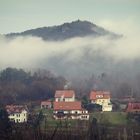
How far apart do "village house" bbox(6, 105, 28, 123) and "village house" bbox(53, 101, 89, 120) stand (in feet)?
13.2

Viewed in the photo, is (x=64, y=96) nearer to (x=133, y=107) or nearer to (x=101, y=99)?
(x=101, y=99)

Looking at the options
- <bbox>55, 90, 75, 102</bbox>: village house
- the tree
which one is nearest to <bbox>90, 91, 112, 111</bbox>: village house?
<bbox>55, 90, 75, 102</bbox>: village house

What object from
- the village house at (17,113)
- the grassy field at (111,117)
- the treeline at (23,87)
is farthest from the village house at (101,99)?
the village house at (17,113)

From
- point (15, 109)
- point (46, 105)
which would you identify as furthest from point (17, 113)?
point (46, 105)

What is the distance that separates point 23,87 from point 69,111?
15.8 meters

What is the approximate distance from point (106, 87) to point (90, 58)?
92.4m

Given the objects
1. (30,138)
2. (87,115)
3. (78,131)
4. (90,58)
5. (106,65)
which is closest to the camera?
(30,138)

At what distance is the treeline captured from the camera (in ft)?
233

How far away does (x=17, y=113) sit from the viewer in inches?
2365

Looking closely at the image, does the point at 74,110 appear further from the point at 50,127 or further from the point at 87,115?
the point at 50,127

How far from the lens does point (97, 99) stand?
67312 mm

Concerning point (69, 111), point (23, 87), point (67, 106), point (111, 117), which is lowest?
point (111, 117)

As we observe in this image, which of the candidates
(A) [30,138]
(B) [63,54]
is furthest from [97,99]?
(B) [63,54]

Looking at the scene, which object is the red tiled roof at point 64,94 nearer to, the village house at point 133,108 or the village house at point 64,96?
the village house at point 64,96
